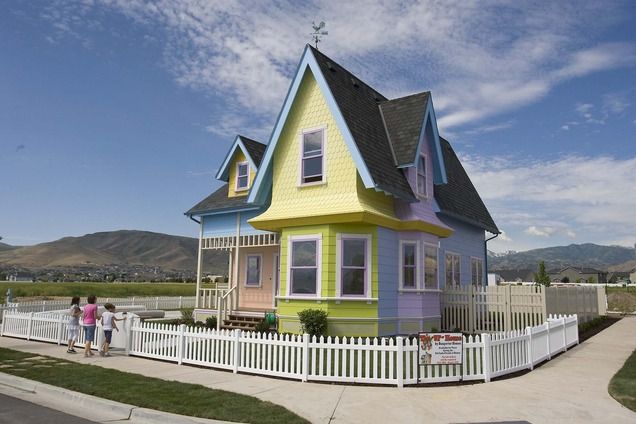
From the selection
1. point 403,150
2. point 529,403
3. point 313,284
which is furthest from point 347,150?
point 529,403

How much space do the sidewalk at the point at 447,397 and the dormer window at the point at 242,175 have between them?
1057 cm

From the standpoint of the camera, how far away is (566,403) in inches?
346

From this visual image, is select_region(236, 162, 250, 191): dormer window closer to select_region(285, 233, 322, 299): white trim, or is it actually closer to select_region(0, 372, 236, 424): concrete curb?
select_region(285, 233, 322, 299): white trim

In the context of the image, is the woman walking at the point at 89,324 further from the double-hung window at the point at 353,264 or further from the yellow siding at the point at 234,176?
the yellow siding at the point at 234,176

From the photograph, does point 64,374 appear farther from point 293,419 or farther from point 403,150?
point 403,150

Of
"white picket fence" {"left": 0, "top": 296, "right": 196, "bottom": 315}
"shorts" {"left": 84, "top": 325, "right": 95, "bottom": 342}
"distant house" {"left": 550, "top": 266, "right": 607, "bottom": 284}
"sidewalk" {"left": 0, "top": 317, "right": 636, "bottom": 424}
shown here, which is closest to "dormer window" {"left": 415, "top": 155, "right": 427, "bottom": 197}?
"sidewalk" {"left": 0, "top": 317, "right": 636, "bottom": 424}

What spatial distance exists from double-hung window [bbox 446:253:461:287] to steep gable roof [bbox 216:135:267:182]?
9.47 m

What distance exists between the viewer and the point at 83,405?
888 cm

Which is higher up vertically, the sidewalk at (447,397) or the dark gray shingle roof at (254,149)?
the dark gray shingle roof at (254,149)

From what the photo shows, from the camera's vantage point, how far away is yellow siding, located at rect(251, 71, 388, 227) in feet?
51.2

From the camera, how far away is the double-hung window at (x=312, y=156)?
1662cm

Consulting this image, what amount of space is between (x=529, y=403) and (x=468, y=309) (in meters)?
10.1

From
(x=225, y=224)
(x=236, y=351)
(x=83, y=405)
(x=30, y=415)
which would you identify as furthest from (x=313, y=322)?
(x=225, y=224)

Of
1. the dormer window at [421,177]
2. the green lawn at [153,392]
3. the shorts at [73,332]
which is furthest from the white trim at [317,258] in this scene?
the shorts at [73,332]
